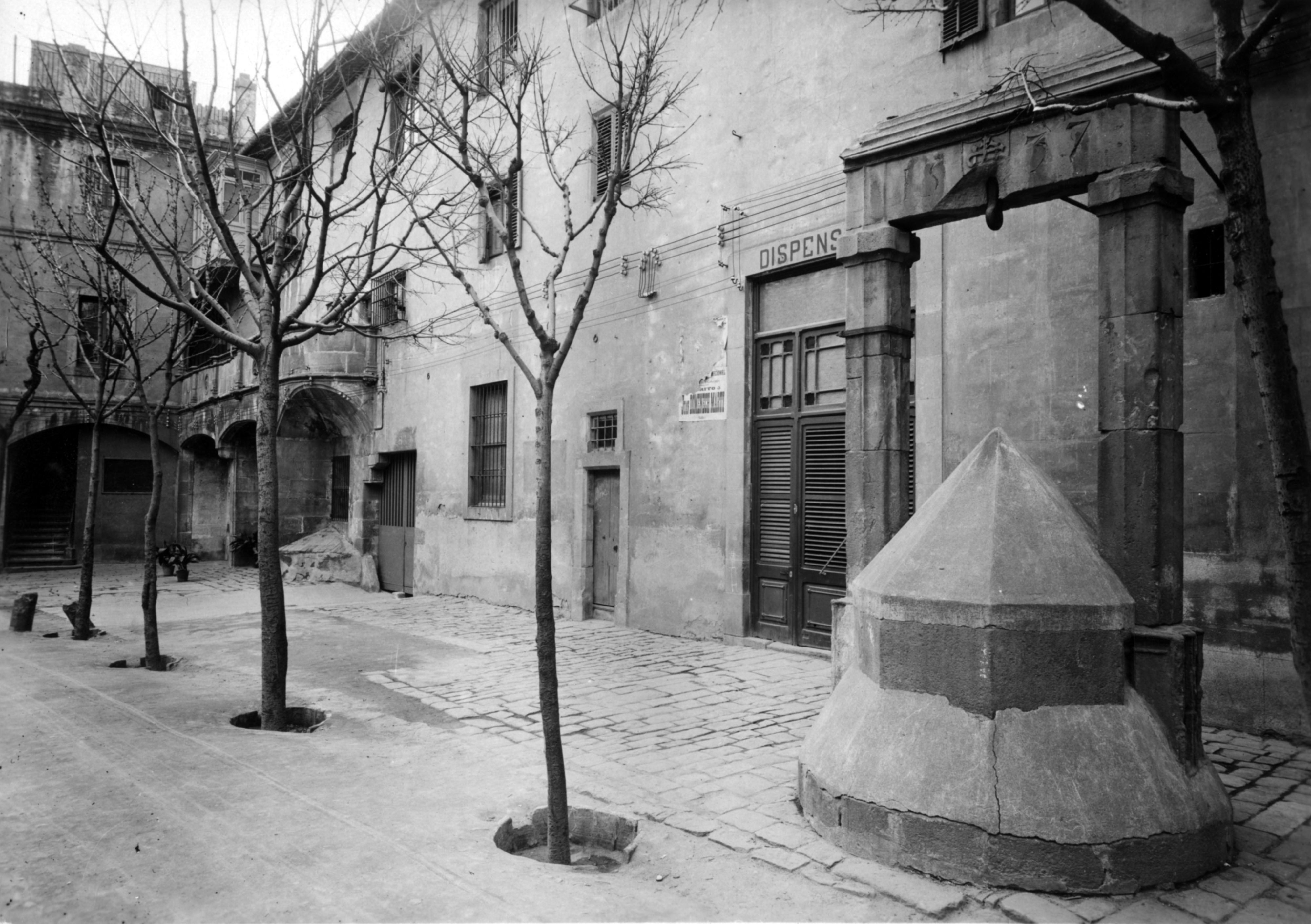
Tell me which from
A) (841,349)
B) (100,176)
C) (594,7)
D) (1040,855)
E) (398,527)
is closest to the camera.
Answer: (1040,855)

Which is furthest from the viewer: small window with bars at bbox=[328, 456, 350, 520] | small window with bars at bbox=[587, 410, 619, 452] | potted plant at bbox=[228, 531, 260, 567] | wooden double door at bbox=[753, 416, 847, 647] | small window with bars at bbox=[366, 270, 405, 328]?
potted plant at bbox=[228, 531, 260, 567]

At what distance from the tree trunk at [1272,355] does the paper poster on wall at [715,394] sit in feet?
23.1

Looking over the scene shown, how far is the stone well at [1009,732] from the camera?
4043 millimetres

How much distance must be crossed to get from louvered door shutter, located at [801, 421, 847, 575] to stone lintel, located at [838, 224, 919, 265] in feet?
12.4

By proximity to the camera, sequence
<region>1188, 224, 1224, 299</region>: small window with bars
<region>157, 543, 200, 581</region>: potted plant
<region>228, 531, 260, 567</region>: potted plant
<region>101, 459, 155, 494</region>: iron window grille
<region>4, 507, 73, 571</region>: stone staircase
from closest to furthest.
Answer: <region>1188, 224, 1224, 299</region>: small window with bars
<region>157, 543, 200, 581</region>: potted plant
<region>228, 531, 260, 567</region>: potted plant
<region>4, 507, 73, 571</region>: stone staircase
<region>101, 459, 155, 494</region>: iron window grille

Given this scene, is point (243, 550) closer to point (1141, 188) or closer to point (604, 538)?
point (604, 538)

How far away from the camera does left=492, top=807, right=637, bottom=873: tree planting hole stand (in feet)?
15.7

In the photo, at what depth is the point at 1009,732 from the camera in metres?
4.26

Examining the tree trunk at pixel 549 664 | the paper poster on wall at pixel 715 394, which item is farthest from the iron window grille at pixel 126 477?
the tree trunk at pixel 549 664

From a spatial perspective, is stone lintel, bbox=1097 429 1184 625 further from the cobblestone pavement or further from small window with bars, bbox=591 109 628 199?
small window with bars, bbox=591 109 628 199

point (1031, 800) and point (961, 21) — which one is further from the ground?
point (961, 21)

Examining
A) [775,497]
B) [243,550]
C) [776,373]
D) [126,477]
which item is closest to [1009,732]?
[775,497]

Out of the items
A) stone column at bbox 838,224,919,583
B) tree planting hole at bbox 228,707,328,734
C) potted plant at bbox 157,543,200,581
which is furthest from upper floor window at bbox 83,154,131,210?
potted plant at bbox 157,543,200,581

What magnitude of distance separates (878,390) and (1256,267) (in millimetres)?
2386
